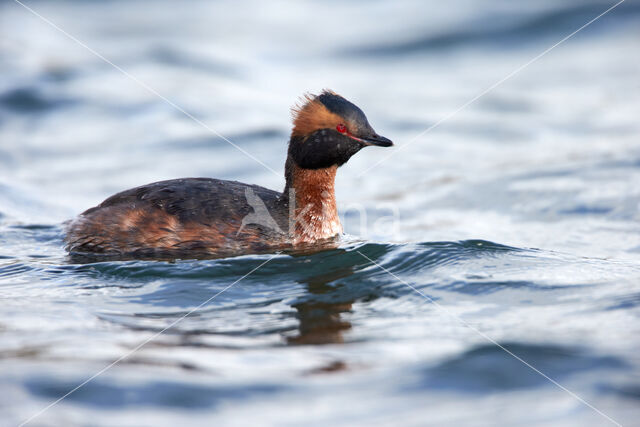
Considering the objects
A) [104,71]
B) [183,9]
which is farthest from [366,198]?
[183,9]

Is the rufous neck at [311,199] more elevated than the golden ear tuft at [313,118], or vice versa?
the golden ear tuft at [313,118]

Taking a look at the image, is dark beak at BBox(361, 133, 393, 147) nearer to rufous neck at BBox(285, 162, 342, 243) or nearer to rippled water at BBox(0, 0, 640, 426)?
rufous neck at BBox(285, 162, 342, 243)

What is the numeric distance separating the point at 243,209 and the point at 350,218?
3062 millimetres

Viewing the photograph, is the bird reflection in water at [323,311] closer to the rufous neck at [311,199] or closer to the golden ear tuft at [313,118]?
the rufous neck at [311,199]

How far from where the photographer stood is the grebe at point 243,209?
22.6 feet

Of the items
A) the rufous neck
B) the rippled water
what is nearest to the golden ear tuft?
the rufous neck

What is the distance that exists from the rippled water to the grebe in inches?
12.0

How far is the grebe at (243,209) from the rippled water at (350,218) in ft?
1.00

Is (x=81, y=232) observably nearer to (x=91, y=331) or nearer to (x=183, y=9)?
(x=91, y=331)

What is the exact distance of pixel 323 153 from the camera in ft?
24.1

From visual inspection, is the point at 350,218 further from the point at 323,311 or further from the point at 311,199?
the point at 323,311

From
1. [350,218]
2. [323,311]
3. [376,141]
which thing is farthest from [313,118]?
[350,218]

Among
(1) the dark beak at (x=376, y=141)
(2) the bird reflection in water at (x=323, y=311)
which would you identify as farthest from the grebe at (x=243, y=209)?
(2) the bird reflection in water at (x=323, y=311)

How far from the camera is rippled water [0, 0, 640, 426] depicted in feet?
14.9
